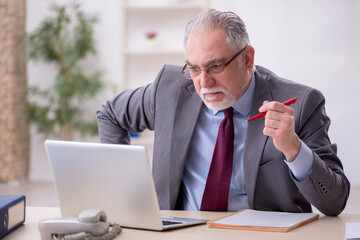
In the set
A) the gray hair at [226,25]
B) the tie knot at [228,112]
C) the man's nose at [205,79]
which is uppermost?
the gray hair at [226,25]

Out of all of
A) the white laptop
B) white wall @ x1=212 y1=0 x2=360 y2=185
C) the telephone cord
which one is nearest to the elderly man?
the white laptop

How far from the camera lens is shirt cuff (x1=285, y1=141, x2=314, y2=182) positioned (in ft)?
5.11

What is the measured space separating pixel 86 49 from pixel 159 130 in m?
3.84

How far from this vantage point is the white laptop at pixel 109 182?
138 centimetres

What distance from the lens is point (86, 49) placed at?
564 centimetres

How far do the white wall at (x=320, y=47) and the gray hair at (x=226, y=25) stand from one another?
3.82 meters

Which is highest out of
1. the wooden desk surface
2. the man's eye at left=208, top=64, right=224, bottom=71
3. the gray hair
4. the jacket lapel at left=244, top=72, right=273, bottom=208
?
the gray hair

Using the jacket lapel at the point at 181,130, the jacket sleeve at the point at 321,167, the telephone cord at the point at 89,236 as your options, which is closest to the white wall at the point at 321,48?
the jacket lapel at the point at 181,130

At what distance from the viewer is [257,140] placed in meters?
1.80

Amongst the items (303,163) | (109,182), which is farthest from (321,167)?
(109,182)

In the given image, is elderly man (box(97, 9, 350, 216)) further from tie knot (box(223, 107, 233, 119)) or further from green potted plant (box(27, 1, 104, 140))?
green potted plant (box(27, 1, 104, 140))

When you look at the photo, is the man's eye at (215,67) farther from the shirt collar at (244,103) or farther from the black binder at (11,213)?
the black binder at (11,213)

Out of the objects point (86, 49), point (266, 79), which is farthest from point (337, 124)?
point (266, 79)

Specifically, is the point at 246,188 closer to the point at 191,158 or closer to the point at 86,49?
the point at 191,158
